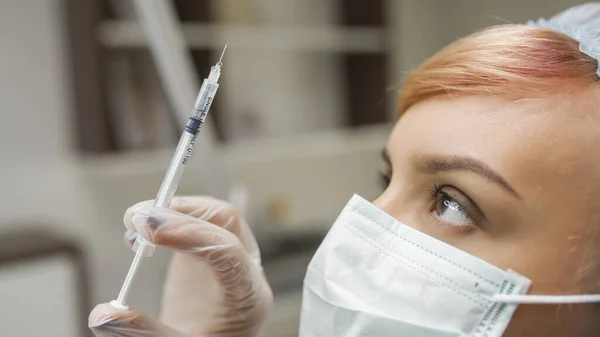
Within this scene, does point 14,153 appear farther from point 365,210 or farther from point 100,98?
point 365,210

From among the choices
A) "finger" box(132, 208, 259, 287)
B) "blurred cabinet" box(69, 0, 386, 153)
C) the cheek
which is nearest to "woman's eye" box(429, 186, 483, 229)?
the cheek

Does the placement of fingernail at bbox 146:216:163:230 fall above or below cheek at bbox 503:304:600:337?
above

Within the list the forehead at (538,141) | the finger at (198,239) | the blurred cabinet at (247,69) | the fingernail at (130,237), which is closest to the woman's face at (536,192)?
the forehead at (538,141)

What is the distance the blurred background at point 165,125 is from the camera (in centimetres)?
153

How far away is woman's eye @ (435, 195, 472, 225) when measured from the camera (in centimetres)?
78

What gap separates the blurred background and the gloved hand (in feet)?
0.76

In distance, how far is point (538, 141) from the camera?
28.8 inches

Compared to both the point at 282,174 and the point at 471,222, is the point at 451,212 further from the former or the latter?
the point at 282,174

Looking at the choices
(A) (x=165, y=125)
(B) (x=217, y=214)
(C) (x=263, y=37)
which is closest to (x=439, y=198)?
(B) (x=217, y=214)

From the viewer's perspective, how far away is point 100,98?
176 centimetres

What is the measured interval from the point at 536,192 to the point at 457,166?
9 centimetres

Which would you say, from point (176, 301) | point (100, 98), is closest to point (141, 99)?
point (100, 98)

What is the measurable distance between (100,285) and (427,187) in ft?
3.93

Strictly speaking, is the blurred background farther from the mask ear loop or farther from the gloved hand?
the mask ear loop
